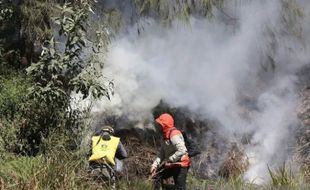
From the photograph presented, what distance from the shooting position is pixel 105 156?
720 cm

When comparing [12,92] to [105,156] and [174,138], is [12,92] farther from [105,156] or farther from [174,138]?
[174,138]

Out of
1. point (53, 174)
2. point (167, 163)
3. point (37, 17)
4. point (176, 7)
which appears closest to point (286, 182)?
point (167, 163)

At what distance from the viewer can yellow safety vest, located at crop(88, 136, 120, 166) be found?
7.14 meters

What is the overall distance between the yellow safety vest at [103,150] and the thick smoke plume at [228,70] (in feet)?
15.9

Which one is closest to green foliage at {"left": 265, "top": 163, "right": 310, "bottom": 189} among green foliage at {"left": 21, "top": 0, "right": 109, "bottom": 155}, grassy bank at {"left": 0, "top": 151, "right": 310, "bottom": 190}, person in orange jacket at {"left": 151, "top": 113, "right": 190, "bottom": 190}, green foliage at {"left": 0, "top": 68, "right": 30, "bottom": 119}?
person in orange jacket at {"left": 151, "top": 113, "right": 190, "bottom": 190}

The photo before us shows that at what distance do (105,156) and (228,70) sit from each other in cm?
678

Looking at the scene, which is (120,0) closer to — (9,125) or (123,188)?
(9,125)

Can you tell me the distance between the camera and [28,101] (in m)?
7.96

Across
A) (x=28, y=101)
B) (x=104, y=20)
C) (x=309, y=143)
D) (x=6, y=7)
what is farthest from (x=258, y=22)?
(x=28, y=101)

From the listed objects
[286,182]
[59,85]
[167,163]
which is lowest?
[286,182]

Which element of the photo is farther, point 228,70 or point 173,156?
point 228,70

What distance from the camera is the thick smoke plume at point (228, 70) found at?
40.7ft

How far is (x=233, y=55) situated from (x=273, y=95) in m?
1.35

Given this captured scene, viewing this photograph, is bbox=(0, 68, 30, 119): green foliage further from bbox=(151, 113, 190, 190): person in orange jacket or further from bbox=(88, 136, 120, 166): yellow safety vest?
bbox=(151, 113, 190, 190): person in orange jacket
